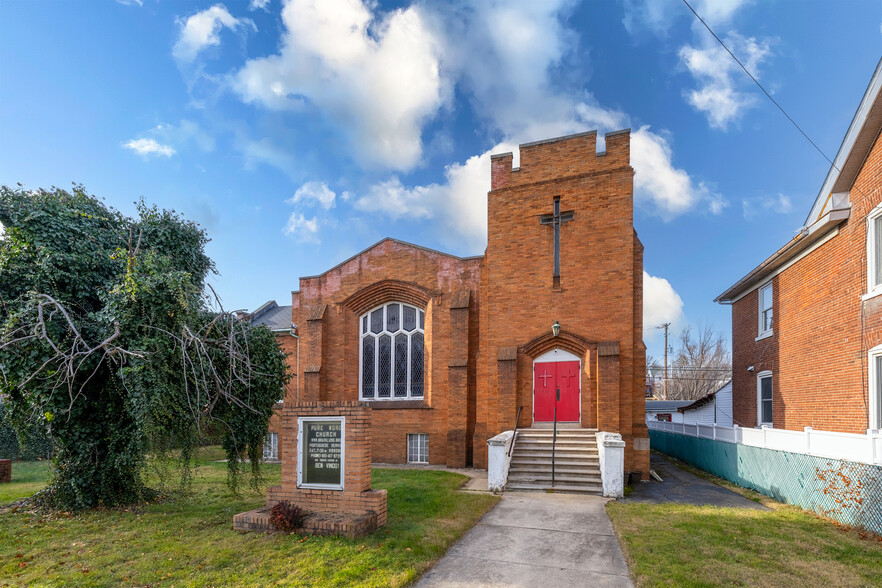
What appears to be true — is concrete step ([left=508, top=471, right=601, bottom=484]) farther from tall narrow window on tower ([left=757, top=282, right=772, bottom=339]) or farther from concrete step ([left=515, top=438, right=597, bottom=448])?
tall narrow window on tower ([left=757, top=282, right=772, bottom=339])

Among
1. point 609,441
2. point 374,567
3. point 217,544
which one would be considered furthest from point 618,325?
point 217,544

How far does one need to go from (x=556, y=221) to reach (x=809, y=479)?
8.46 metres

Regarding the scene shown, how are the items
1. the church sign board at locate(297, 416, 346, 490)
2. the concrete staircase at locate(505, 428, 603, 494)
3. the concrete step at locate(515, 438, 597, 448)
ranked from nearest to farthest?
the church sign board at locate(297, 416, 346, 490) → the concrete staircase at locate(505, 428, 603, 494) → the concrete step at locate(515, 438, 597, 448)

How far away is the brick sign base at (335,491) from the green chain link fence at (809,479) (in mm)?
7437

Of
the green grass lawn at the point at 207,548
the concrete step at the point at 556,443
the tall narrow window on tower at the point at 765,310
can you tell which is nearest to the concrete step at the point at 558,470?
the concrete step at the point at 556,443

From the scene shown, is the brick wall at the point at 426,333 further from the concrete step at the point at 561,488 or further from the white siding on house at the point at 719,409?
the white siding on house at the point at 719,409

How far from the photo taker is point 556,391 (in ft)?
47.4

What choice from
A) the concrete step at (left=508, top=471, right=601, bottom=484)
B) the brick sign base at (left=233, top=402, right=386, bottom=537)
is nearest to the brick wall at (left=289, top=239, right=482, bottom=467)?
the concrete step at (left=508, top=471, right=601, bottom=484)

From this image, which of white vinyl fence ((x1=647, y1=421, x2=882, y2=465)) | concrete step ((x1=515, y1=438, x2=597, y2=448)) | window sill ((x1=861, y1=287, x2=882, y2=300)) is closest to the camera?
white vinyl fence ((x1=647, y1=421, x2=882, y2=465))

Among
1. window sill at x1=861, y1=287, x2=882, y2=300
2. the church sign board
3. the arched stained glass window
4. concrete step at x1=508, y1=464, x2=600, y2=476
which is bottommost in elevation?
concrete step at x1=508, y1=464, x2=600, y2=476

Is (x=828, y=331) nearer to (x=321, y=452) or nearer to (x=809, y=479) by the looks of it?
(x=809, y=479)

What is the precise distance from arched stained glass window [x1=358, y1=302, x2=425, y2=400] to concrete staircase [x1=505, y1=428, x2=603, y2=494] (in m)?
4.88

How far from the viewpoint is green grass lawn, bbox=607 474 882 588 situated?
586 centimetres

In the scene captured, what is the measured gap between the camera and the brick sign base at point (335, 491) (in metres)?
7.40
